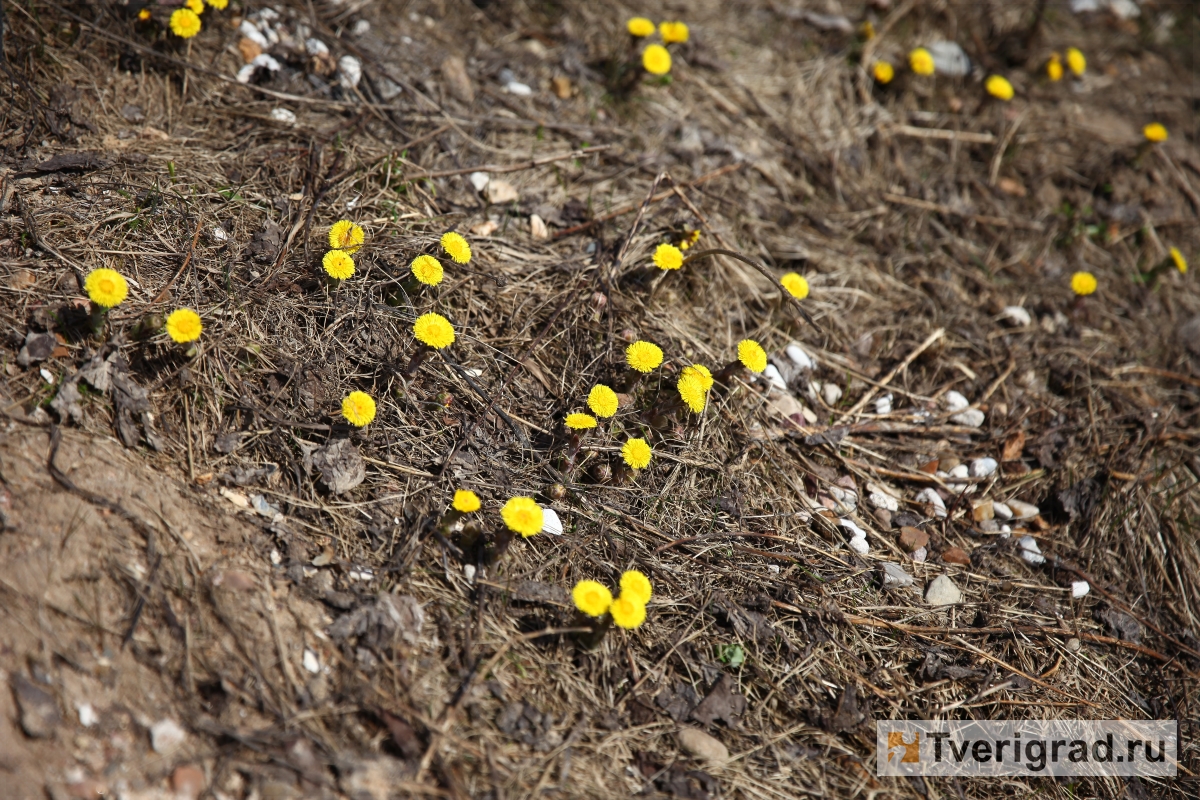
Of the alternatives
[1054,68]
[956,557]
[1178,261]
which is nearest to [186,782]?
[956,557]

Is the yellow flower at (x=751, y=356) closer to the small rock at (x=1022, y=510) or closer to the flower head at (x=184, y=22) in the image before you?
the small rock at (x=1022, y=510)

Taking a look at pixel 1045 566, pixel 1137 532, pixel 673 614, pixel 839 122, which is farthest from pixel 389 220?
pixel 1137 532

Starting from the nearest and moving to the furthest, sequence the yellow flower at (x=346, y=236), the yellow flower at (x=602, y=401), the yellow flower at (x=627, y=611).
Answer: the yellow flower at (x=627, y=611) → the yellow flower at (x=602, y=401) → the yellow flower at (x=346, y=236)

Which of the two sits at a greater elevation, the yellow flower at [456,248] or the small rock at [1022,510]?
the yellow flower at [456,248]

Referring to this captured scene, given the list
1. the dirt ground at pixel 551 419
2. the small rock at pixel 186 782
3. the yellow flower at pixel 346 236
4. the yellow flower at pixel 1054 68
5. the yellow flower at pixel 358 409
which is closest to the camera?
the small rock at pixel 186 782

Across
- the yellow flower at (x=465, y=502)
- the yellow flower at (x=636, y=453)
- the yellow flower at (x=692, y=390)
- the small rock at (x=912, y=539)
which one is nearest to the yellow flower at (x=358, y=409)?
the yellow flower at (x=465, y=502)

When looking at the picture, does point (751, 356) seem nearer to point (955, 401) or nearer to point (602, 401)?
point (602, 401)

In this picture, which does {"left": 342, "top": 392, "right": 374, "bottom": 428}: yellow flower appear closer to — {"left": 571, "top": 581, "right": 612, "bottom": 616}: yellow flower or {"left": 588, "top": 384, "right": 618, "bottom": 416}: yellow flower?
{"left": 588, "top": 384, "right": 618, "bottom": 416}: yellow flower

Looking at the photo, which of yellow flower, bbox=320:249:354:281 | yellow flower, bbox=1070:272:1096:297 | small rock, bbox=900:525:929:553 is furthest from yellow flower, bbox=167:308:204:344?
yellow flower, bbox=1070:272:1096:297
